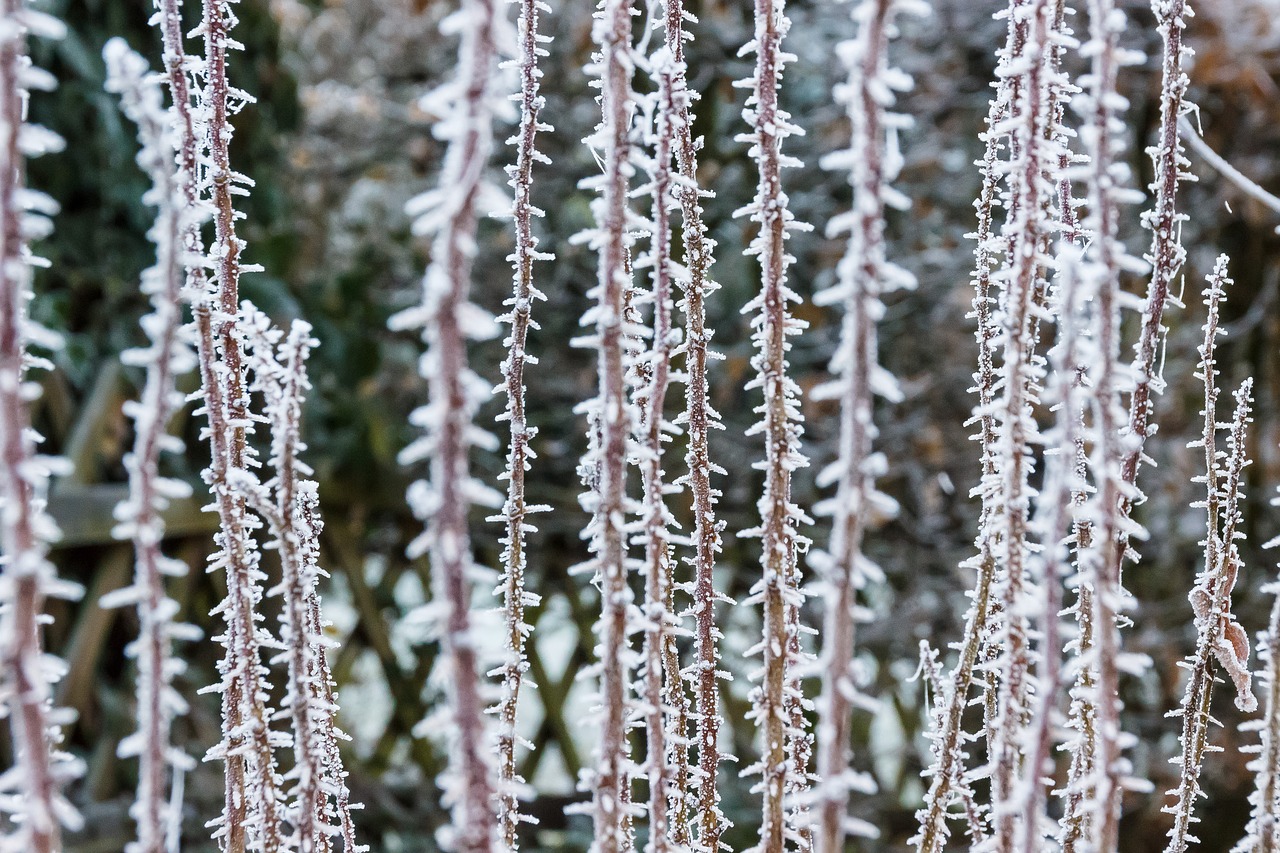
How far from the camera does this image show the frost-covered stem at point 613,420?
34 centimetres

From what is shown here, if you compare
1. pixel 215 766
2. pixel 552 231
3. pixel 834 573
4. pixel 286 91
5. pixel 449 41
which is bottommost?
pixel 215 766

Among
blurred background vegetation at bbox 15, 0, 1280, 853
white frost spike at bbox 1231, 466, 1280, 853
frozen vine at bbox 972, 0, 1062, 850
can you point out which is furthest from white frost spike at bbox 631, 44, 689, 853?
blurred background vegetation at bbox 15, 0, 1280, 853

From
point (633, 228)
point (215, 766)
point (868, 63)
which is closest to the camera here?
point (868, 63)

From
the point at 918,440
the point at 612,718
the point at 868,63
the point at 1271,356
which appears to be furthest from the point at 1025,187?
the point at 1271,356

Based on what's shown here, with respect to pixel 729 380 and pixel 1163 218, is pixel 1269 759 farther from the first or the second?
pixel 729 380

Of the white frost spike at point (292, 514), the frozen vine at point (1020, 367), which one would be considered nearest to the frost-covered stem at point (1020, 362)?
the frozen vine at point (1020, 367)

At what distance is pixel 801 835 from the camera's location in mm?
495

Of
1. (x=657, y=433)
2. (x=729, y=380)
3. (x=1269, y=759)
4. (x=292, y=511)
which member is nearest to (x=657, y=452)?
(x=657, y=433)

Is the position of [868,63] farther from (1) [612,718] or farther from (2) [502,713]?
(2) [502,713]

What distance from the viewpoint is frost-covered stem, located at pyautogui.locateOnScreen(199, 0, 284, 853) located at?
403 mm

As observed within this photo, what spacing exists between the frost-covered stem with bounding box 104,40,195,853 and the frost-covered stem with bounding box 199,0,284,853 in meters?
0.07

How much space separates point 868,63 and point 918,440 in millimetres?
1416

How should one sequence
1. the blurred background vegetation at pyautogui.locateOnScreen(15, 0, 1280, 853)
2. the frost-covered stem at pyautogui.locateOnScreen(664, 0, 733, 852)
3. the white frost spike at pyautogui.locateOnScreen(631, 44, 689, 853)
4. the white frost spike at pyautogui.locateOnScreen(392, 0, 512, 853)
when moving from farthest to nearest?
the blurred background vegetation at pyautogui.locateOnScreen(15, 0, 1280, 853)
the frost-covered stem at pyautogui.locateOnScreen(664, 0, 733, 852)
the white frost spike at pyautogui.locateOnScreen(631, 44, 689, 853)
the white frost spike at pyautogui.locateOnScreen(392, 0, 512, 853)

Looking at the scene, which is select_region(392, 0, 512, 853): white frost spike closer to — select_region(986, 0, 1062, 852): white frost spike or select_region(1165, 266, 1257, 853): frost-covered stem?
select_region(986, 0, 1062, 852): white frost spike
